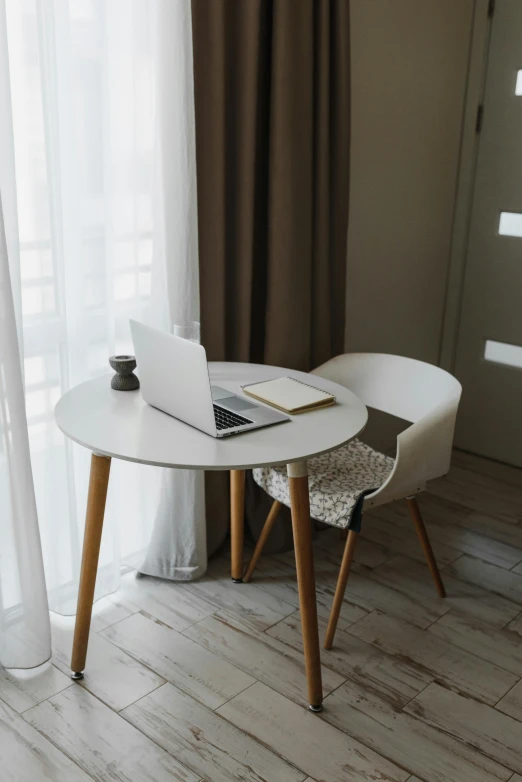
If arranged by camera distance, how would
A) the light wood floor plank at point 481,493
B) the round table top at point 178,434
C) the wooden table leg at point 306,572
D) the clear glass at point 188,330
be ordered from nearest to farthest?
the round table top at point 178,434, the wooden table leg at point 306,572, the clear glass at point 188,330, the light wood floor plank at point 481,493

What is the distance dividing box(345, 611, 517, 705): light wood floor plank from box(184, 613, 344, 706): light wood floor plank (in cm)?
20

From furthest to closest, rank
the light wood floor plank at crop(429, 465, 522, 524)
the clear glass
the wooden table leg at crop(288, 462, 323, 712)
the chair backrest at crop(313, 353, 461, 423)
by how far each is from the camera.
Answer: the light wood floor plank at crop(429, 465, 522, 524)
the chair backrest at crop(313, 353, 461, 423)
the clear glass
the wooden table leg at crop(288, 462, 323, 712)

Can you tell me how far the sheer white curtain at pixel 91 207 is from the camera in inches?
71.1

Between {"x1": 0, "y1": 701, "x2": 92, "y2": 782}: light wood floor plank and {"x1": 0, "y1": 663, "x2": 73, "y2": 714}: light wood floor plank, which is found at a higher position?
{"x1": 0, "y1": 701, "x2": 92, "y2": 782}: light wood floor plank

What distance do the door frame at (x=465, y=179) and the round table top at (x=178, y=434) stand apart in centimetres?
144

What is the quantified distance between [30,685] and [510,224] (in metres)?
2.35

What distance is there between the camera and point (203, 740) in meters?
1.74

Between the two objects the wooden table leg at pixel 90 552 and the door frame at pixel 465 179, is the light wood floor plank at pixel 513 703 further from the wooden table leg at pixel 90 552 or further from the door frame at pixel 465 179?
the door frame at pixel 465 179

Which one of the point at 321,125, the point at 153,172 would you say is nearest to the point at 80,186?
the point at 153,172

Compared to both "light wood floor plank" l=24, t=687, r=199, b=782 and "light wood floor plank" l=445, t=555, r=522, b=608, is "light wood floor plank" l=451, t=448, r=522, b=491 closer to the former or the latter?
"light wood floor plank" l=445, t=555, r=522, b=608

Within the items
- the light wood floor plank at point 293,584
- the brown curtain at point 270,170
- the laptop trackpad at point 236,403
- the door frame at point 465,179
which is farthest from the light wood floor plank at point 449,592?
the door frame at point 465,179

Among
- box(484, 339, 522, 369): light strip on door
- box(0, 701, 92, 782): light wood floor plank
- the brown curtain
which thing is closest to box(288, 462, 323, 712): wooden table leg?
box(0, 701, 92, 782): light wood floor plank

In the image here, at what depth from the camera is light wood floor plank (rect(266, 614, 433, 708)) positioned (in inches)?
75.7

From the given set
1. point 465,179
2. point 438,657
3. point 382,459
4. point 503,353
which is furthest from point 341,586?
point 465,179
